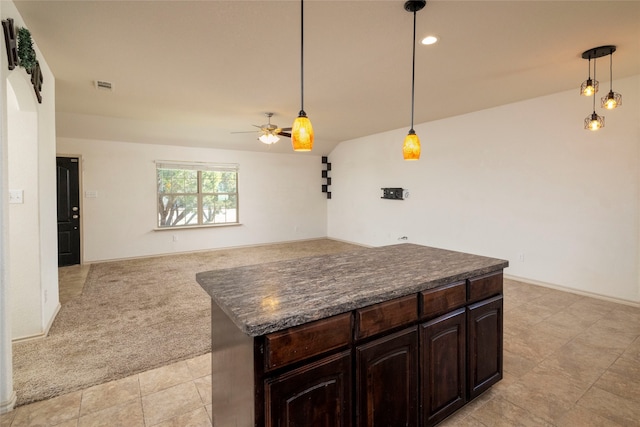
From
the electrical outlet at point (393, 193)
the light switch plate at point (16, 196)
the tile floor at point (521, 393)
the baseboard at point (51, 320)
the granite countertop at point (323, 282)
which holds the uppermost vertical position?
the electrical outlet at point (393, 193)

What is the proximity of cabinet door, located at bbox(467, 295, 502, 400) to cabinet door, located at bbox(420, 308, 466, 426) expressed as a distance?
0.08 metres

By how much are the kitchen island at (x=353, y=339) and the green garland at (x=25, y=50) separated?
6.76ft

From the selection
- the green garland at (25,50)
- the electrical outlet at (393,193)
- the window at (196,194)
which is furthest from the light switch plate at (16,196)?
the electrical outlet at (393,193)

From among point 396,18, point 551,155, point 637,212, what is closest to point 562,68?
point 551,155

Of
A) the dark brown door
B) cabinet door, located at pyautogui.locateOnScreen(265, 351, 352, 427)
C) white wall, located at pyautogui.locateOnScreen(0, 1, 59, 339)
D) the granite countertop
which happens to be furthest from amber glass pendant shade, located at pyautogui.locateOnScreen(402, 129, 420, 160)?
the dark brown door

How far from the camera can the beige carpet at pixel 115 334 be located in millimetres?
2324

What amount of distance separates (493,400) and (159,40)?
3.71m

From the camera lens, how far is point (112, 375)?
233cm

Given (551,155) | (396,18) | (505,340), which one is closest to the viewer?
(396,18)

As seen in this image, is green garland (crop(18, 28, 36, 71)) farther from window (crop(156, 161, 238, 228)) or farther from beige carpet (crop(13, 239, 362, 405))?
window (crop(156, 161, 238, 228))

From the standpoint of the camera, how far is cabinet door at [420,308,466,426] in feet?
5.57

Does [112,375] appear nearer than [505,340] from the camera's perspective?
Yes

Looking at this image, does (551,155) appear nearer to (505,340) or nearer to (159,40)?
(505,340)

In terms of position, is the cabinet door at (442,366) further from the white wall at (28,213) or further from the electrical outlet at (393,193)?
the electrical outlet at (393,193)
